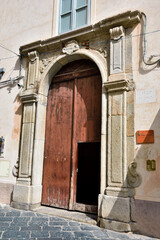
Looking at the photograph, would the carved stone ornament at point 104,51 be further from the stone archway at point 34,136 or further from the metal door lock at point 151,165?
the metal door lock at point 151,165

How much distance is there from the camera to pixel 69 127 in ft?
18.5

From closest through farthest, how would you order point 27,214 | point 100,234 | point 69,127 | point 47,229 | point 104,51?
1. point 100,234
2. point 47,229
3. point 27,214
4. point 104,51
5. point 69,127

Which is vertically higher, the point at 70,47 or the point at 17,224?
the point at 70,47

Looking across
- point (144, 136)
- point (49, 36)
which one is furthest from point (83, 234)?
point (49, 36)

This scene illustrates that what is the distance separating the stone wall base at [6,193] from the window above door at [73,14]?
14.6ft

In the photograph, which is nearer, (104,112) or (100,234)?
(100,234)

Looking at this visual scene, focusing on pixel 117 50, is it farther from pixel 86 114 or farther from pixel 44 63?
pixel 44 63

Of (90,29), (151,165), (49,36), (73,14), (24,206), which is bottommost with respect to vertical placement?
(24,206)

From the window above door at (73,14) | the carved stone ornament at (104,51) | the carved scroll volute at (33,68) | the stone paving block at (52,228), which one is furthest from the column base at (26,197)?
the window above door at (73,14)

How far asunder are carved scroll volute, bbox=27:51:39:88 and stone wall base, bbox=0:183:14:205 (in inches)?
109

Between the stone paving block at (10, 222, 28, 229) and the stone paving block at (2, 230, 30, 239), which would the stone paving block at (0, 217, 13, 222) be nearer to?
the stone paving block at (10, 222, 28, 229)

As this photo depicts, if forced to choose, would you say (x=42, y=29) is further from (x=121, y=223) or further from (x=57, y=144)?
(x=121, y=223)

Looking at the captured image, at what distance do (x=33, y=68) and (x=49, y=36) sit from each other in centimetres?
101

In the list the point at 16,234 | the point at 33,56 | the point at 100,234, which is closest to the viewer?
the point at 16,234
